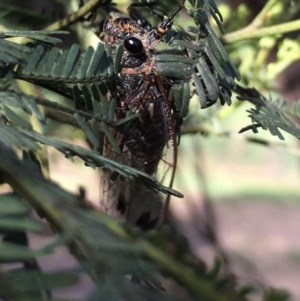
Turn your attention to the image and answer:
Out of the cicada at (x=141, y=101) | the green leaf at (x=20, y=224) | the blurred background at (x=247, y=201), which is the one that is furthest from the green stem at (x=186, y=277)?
the blurred background at (x=247, y=201)

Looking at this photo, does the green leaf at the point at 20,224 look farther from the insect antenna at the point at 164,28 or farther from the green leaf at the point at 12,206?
the insect antenna at the point at 164,28

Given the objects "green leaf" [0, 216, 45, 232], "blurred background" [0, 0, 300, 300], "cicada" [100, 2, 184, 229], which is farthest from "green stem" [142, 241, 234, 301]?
"blurred background" [0, 0, 300, 300]

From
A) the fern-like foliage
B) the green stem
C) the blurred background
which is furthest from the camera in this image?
the blurred background

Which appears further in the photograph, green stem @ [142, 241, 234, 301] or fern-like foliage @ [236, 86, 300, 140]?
fern-like foliage @ [236, 86, 300, 140]

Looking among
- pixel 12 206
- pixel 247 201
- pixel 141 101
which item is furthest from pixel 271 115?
pixel 247 201

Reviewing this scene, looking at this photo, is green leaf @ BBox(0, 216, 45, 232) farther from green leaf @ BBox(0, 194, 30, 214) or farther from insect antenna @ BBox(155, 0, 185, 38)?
insect antenna @ BBox(155, 0, 185, 38)

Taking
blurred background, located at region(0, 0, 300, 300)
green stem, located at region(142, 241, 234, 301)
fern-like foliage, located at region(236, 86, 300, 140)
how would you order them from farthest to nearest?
blurred background, located at region(0, 0, 300, 300), fern-like foliage, located at region(236, 86, 300, 140), green stem, located at region(142, 241, 234, 301)

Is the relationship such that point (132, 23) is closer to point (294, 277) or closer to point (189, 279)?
point (189, 279)

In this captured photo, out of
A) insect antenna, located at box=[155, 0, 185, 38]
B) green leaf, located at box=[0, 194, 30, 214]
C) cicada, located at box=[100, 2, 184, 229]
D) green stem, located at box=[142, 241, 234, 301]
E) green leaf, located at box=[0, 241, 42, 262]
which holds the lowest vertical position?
green leaf, located at box=[0, 241, 42, 262]
